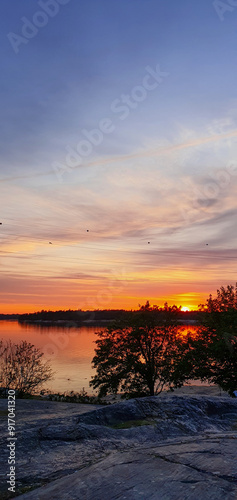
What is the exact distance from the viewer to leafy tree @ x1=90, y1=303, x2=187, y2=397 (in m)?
33.0

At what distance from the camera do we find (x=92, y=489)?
6473mm

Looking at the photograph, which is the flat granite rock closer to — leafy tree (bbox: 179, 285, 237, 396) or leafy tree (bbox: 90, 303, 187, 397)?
leafy tree (bbox: 179, 285, 237, 396)

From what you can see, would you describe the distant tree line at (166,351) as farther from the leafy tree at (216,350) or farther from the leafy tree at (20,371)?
the leafy tree at (20,371)

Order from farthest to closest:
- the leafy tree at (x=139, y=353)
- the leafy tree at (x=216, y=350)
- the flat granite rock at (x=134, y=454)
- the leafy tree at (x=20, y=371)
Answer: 1. the leafy tree at (x=139, y=353)
2. the leafy tree at (x=20, y=371)
3. the leafy tree at (x=216, y=350)
4. the flat granite rock at (x=134, y=454)

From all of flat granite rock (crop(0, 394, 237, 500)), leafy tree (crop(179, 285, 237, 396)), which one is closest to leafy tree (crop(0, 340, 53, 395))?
leafy tree (crop(179, 285, 237, 396))

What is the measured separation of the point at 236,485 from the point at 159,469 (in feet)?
4.81

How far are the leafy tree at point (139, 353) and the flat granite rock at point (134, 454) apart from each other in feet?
65.3

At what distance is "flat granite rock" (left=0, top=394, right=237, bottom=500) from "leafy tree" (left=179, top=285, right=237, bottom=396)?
47.4 feet

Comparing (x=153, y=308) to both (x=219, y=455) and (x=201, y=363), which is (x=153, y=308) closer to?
(x=201, y=363)

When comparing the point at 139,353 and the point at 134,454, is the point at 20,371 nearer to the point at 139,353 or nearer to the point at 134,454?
the point at 139,353

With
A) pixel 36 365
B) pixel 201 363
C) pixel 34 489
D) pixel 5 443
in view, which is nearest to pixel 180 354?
pixel 201 363

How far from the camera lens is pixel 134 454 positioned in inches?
323

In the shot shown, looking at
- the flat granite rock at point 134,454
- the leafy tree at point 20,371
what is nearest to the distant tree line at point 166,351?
the leafy tree at point 20,371

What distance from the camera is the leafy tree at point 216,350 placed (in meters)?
27.4
